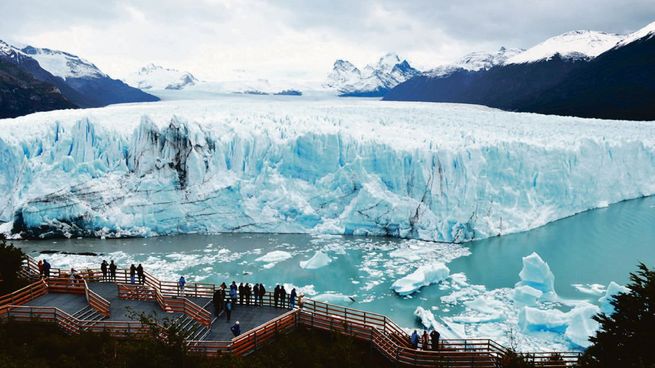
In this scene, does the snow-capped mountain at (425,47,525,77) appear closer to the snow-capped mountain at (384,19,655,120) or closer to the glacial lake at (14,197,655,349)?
the snow-capped mountain at (384,19,655,120)

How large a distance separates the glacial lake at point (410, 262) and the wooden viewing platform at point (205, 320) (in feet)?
10.1

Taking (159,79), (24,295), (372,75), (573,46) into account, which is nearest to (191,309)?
(24,295)

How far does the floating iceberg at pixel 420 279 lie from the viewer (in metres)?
14.9

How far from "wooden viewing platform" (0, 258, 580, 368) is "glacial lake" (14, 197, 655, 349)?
121 inches

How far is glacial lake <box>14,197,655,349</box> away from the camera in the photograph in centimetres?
1395

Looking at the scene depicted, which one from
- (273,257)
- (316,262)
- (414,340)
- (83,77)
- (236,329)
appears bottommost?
(273,257)

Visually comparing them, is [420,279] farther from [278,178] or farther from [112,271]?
[278,178]

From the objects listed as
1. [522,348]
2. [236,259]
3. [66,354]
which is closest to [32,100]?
[236,259]

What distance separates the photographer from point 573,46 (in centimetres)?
7256

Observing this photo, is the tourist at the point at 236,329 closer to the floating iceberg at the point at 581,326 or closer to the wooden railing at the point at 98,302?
the wooden railing at the point at 98,302

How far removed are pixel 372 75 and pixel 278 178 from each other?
109 m

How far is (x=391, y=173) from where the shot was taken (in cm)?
2211

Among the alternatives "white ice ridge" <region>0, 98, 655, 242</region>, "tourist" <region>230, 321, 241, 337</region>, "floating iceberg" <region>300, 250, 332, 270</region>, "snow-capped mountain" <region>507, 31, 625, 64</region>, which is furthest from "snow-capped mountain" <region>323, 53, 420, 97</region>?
"tourist" <region>230, 321, 241, 337</region>

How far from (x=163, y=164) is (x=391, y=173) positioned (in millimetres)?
9854
